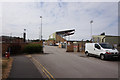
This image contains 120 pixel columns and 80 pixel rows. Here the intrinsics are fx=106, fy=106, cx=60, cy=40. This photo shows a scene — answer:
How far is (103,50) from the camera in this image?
11352 mm

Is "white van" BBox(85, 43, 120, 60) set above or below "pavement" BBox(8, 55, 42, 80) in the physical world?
above

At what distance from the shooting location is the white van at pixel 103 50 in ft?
35.9

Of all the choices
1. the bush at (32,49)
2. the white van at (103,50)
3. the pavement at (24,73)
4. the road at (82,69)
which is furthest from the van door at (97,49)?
the bush at (32,49)

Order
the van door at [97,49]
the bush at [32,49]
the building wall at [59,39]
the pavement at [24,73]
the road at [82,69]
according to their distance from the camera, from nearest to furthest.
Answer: the pavement at [24,73], the road at [82,69], the van door at [97,49], the bush at [32,49], the building wall at [59,39]

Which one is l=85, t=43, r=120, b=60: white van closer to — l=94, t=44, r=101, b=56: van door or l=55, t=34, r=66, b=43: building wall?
l=94, t=44, r=101, b=56: van door

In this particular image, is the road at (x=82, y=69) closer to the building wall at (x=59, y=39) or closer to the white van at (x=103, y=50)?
the white van at (x=103, y=50)

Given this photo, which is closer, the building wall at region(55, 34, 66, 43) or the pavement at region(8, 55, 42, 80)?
the pavement at region(8, 55, 42, 80)

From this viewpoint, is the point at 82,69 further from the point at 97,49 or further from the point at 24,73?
the point at 97,49

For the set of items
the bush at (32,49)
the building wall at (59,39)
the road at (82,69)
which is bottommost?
the road at (82,69)

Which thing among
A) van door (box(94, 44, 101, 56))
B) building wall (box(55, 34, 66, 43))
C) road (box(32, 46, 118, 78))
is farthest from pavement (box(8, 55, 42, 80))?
building wall (box(55, 34, 66, 43))

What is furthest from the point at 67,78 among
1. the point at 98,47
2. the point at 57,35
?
the point at 57,35

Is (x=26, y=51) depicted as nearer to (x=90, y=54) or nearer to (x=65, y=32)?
(x=90, y=54)

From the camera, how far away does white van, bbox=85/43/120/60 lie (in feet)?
35.9

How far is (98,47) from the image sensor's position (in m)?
12.4
